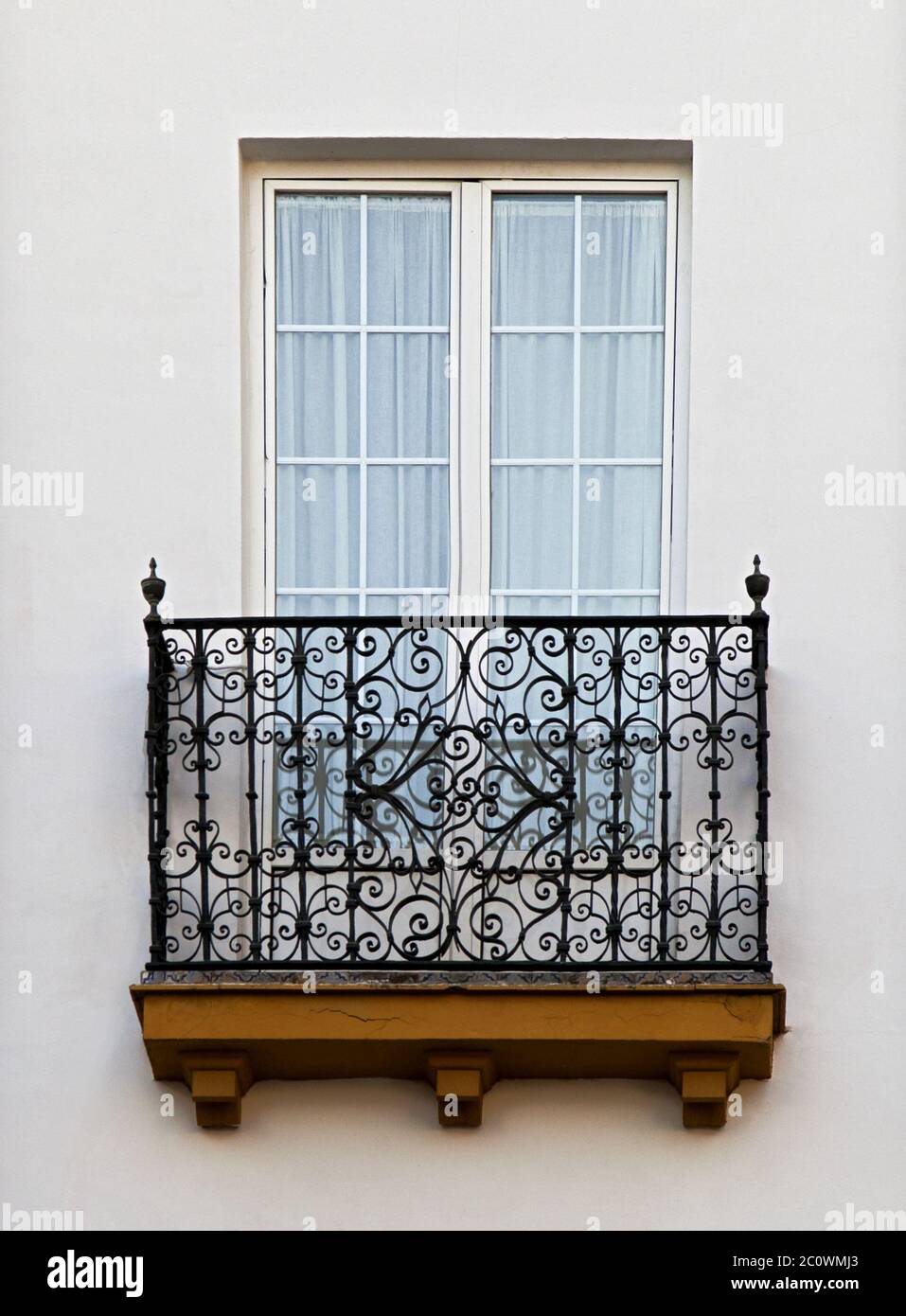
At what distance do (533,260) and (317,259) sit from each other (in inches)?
38.1

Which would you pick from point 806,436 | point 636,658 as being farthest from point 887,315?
point 636,658

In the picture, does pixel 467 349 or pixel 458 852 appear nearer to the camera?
pixel 458 852

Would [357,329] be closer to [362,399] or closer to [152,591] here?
[362,399]

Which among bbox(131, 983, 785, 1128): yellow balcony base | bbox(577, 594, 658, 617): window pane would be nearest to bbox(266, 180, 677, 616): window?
bbox(577, 594, 658, 617): window pane

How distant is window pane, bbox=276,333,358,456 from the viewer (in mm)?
9422

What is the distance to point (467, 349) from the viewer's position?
940 cm

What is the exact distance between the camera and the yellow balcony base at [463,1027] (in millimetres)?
8398

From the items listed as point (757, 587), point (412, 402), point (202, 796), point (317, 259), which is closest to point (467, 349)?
point (412, 402)

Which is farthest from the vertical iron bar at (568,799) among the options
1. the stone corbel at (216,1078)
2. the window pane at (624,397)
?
the stone corbel at (216,1078)

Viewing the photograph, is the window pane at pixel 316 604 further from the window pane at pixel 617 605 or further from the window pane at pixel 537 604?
the window pane at pixel 617 605

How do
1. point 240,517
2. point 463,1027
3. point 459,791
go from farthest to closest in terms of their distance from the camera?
point 240,517
point 459,791
point 463,1027

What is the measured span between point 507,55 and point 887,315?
6.66ft

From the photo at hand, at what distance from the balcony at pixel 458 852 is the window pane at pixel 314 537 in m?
0.32

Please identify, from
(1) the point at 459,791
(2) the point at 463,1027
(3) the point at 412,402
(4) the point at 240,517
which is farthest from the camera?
(3) the point at 412,402
